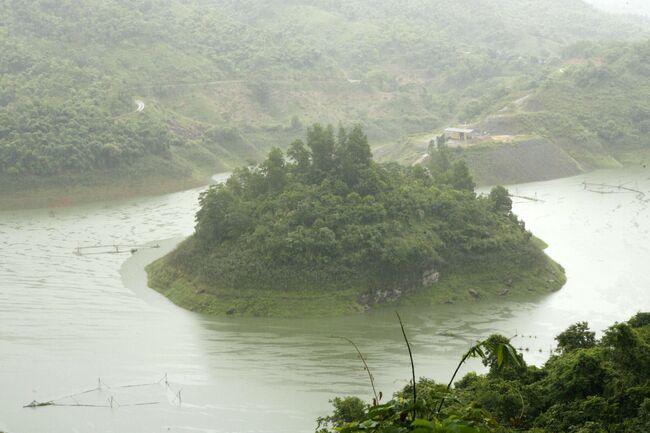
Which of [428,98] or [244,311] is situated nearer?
[244,311]

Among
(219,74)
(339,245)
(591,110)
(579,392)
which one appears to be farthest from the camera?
(219,74)

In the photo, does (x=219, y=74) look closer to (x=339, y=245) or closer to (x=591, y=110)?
(x=591, y=110)

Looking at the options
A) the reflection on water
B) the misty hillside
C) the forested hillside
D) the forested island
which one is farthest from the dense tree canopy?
the forested hillside

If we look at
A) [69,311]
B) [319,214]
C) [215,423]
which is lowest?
[215,423]

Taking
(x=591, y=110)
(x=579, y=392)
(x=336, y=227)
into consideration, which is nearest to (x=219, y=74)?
(x=591, y=110)

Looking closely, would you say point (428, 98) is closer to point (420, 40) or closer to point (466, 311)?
point (420, 40)

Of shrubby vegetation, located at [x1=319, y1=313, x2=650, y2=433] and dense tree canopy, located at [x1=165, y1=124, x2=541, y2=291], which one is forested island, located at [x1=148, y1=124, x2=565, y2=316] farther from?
shrubby vegetation, located at [x1=319, y1=313, x2=650, y2=433]

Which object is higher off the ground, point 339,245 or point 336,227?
point 336,227

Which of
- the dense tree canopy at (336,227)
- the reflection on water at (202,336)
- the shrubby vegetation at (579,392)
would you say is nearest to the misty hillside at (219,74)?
the reflection on water at (202,336)

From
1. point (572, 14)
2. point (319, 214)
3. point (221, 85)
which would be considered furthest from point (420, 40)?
point (319, 214)
